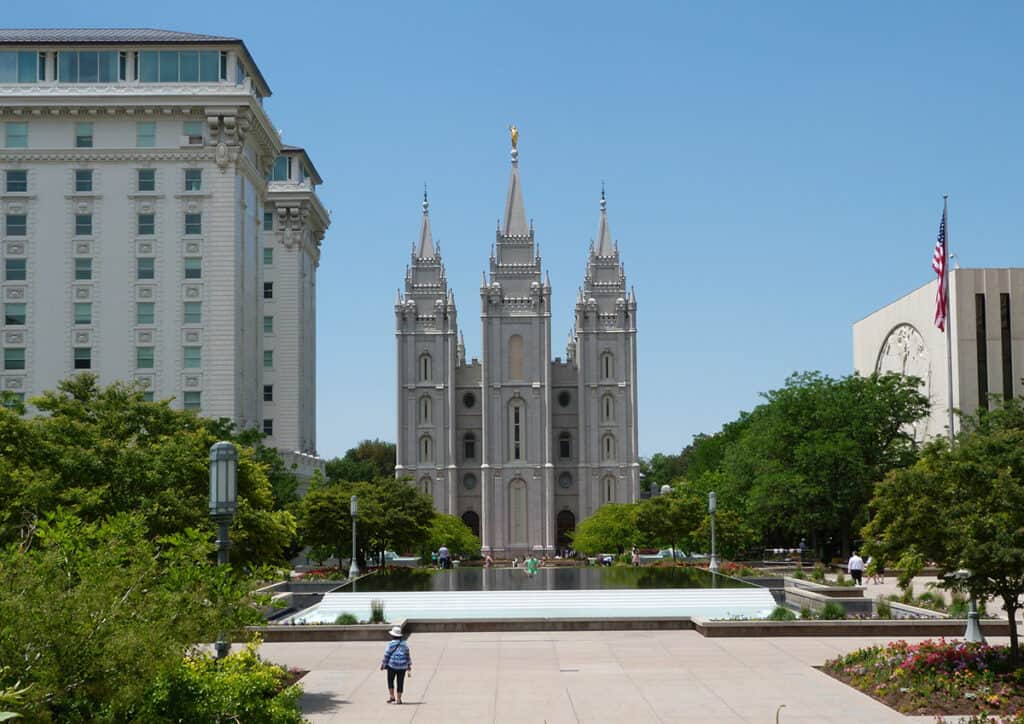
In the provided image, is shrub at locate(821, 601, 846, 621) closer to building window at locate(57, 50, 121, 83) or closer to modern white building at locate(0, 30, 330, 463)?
modern white building at locate(0, 30, 330, 463)

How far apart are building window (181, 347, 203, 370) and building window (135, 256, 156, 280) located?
4.36 meters

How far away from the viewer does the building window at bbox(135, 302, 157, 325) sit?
6506 cm

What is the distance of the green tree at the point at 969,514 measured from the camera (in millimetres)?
18516

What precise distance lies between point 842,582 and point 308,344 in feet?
194

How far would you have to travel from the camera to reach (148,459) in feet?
73.6

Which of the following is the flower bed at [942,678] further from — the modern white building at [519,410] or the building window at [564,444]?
the building window at [564,444]

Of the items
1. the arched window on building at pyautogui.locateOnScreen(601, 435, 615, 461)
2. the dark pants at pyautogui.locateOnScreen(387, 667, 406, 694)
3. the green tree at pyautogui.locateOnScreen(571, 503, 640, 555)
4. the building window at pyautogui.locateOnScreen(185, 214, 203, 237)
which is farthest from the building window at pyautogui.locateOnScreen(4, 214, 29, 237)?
the arched window on building at pyautogui.locateOnScreen(601, 435, 615, 461)

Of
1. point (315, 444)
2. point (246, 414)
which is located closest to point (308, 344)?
point (315, 444)

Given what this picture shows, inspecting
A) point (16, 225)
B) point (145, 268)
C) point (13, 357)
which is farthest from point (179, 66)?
point (13, 357)

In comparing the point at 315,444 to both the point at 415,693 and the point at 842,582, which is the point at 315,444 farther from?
the point at 415,693

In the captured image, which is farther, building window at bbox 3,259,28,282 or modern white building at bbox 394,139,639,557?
modern white building at bbox 394,139,639,557

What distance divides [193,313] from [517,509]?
4894cm

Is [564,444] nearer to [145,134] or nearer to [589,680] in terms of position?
[145,134]

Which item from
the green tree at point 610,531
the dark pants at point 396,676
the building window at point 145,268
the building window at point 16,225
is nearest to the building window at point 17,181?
the building window at point 16,225
